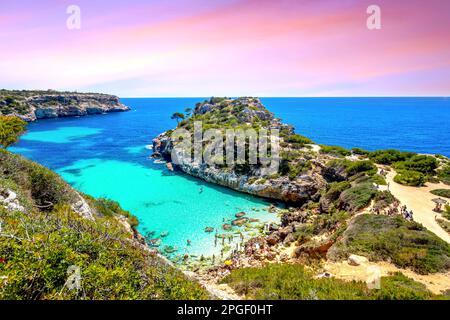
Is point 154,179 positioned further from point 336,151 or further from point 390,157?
point 390,157

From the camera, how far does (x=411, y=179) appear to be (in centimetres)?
2380

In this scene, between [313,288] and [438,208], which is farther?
[438,208]

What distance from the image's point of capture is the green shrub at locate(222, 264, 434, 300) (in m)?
8.23

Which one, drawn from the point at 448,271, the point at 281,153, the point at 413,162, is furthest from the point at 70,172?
the point at 413,162

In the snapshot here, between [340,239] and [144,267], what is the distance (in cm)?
1294

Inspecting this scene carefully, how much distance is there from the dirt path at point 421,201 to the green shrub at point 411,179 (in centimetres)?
53

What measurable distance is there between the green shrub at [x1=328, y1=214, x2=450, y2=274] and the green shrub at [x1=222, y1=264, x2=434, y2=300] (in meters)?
1.80

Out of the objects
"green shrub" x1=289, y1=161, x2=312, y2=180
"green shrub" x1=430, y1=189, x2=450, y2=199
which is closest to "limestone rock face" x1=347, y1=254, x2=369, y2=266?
"green shrub" x1=430, y1=189, x2=450, y2=199

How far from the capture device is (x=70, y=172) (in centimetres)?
3878

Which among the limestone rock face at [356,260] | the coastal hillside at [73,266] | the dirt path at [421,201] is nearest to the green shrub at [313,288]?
the limestone rock face at [356,260]

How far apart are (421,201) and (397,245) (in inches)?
404

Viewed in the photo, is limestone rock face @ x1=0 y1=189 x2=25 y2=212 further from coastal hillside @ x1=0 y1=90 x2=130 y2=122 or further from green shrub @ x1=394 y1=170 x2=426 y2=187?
coastal hillside @ x1=0 y1=90 x2=130 y2=122

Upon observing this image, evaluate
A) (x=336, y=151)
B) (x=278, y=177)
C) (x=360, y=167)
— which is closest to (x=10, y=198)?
(x=278, y=177)
